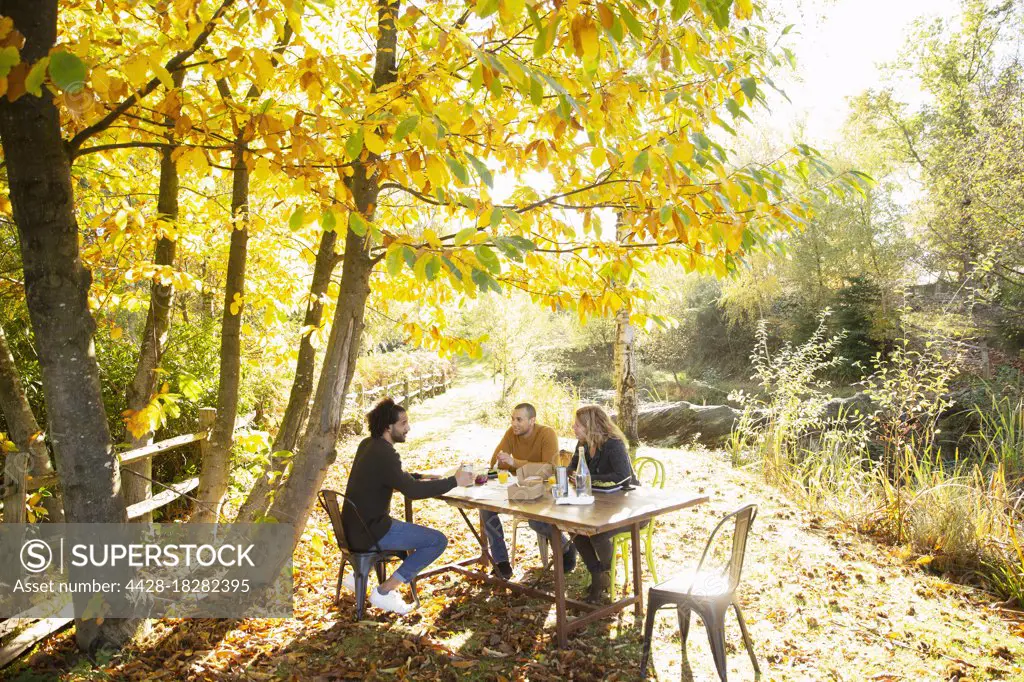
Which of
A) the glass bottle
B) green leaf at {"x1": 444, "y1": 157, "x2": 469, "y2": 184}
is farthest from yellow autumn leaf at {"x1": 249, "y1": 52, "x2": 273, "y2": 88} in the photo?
the glass bottle

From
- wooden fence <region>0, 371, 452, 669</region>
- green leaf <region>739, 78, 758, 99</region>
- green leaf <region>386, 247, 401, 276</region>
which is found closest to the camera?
green leaf <region>386, 247, 401, 276</region>

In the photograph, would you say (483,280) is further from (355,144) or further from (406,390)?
(406,390)

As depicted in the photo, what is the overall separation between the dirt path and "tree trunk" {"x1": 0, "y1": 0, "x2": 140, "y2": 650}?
99 centimetres

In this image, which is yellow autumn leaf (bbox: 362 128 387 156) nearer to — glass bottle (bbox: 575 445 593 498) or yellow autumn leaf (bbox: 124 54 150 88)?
yellow autumn leaf (bbox: 124 54 150 88)

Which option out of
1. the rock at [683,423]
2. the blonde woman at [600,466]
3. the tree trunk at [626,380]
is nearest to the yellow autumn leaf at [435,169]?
the blonde woman at [600,466]

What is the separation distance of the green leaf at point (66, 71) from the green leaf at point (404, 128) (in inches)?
31.9

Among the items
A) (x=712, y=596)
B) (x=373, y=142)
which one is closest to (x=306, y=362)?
(x=373, y=142)

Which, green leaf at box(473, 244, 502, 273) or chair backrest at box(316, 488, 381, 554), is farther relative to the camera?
chair backrest at box(316, 488, 381, 554)

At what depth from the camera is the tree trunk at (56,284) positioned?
8.95ft

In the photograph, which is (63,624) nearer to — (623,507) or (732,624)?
(623,507)

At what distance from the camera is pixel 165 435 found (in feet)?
20.5

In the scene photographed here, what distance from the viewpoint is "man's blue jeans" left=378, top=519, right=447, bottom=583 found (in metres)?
4.18

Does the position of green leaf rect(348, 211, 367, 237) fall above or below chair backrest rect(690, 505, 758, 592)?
above

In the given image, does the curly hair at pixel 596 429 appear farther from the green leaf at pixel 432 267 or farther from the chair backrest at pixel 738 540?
the green leaf at pixel 432 267
